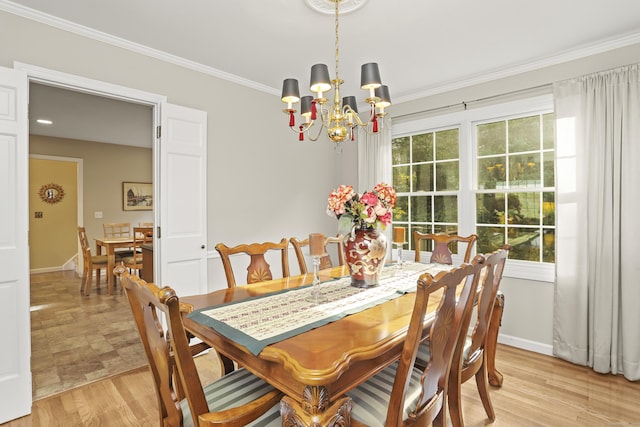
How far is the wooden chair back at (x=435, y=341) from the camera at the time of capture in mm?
1104

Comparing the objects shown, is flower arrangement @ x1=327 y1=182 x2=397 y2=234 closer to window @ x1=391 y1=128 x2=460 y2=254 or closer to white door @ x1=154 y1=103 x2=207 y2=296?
white door @ x1=154 y1=103 x2=207 y2=296

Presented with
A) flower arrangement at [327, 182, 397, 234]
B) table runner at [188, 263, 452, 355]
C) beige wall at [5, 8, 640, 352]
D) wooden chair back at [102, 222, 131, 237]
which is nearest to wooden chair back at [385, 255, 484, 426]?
table runner at [188, 263, 452, 355]

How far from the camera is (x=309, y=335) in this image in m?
1.28

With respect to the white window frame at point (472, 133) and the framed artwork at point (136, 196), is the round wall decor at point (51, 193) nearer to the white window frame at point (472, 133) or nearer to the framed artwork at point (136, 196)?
the framed artwork at point (136, 196)

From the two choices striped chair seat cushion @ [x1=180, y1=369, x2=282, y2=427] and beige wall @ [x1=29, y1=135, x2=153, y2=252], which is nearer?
striped chair seat cushion @ [x1=180, y1=369, x2=282, y2=427]

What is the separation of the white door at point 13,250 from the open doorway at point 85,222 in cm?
28

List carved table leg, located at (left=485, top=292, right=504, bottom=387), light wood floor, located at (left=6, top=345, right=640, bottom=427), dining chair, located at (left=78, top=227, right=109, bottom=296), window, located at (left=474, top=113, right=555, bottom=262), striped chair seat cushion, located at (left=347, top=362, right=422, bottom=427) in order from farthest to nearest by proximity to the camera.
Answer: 1. dining chair, located at (left=78, top=227, right=109, bottom=296)
2. window, located at (left=474, top=113, right=555, bottom=262)
3. carved table leg, located at (left=485, top=292, right=504, bottom=387)
4. light wood floor, located at (left=6, top=345, right=640, bottom=427)
5. striped chair seat cushion, located at (left=347, top=362, right=422, bottom=427)

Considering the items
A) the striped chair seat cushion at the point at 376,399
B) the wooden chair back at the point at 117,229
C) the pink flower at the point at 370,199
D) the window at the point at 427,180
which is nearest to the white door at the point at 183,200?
the pink flower at the point at 370,199

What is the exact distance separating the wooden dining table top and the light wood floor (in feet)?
3.71

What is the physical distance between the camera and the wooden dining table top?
1021mm

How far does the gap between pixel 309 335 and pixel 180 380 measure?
0.50 meters

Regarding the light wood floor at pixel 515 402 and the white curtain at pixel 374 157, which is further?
the white curtain at pixel 374 157

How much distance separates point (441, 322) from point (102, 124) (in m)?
5.85

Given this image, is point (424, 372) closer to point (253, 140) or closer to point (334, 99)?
point (334, 99)
